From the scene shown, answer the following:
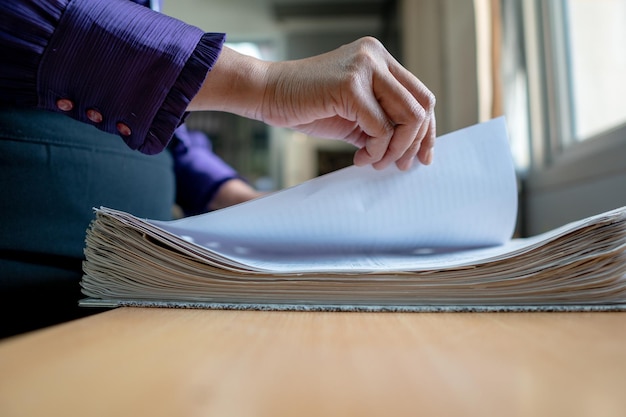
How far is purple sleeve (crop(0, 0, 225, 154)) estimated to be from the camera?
0.31 m

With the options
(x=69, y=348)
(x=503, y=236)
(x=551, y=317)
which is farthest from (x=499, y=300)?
(x=69, y=348)

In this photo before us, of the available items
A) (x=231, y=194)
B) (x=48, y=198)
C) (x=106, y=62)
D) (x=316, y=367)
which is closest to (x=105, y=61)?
(x=106, y=62)

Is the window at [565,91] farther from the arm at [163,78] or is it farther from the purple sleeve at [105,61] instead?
the purple sleeve at [105,61]

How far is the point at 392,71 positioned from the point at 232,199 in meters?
0.51

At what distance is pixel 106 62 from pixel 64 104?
5 cm

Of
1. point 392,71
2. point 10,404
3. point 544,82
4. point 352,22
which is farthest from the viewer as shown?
point 352,22

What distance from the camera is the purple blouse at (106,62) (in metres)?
0.31

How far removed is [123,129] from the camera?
1.20 ft

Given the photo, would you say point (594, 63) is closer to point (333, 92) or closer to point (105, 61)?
point (333, 92)

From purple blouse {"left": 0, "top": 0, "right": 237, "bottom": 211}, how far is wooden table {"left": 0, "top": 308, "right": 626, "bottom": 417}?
0.54 ft

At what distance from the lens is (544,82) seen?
3.86 ft

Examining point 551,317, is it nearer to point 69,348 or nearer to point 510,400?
point 510,400

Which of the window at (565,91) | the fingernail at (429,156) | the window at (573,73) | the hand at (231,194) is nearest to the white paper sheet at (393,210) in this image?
the fingernail at (429,156)

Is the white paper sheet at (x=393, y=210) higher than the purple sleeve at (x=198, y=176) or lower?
lower
